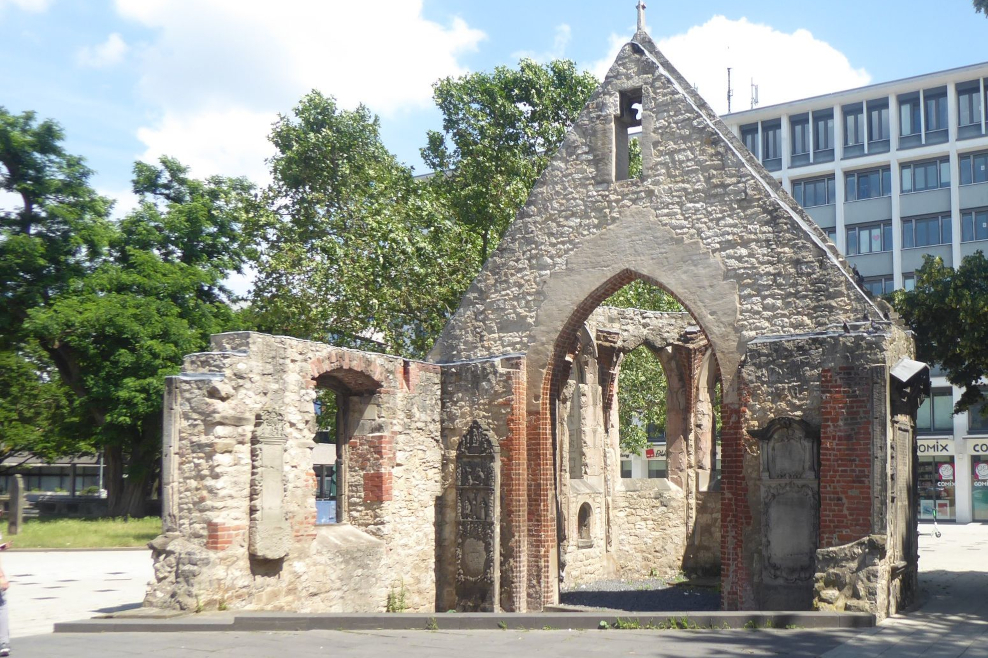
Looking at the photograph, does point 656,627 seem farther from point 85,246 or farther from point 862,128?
point 862,128

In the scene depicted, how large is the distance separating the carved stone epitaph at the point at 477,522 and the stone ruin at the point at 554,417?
3cm

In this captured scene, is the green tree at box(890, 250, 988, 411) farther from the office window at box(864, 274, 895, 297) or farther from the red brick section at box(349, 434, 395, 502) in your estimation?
the office window at box(864, 274, 895, 297)

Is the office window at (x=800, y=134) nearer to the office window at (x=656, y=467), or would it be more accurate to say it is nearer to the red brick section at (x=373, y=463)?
the office window at (x=656, y=467)

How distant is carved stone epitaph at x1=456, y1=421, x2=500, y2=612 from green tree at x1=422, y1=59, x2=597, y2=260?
41.3 ft

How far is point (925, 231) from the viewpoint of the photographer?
1502 inches

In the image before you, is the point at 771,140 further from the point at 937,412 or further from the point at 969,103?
the point at 937,412

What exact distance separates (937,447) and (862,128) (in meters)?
12.8

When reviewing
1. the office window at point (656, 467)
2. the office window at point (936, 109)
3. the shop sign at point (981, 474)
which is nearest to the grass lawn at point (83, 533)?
the office window at point (656, 467)

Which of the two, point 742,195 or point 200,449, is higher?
point 742,195

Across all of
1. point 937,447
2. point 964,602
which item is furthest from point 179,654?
point 937,447

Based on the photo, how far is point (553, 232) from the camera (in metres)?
13.9

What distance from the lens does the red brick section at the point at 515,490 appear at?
13.4 m

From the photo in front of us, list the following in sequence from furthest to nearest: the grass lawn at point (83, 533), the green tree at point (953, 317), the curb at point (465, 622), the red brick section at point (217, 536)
A: the grass lawn at point (83, 533), the green tree at point (953, 317), the red brick section at point (217, 536), the curb at point (465, 622)

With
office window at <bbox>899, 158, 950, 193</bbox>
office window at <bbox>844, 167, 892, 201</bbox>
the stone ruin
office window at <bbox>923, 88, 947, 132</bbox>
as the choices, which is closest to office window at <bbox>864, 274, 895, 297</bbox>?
office window at <bbox>844, 167, 892, 201</bbox>
